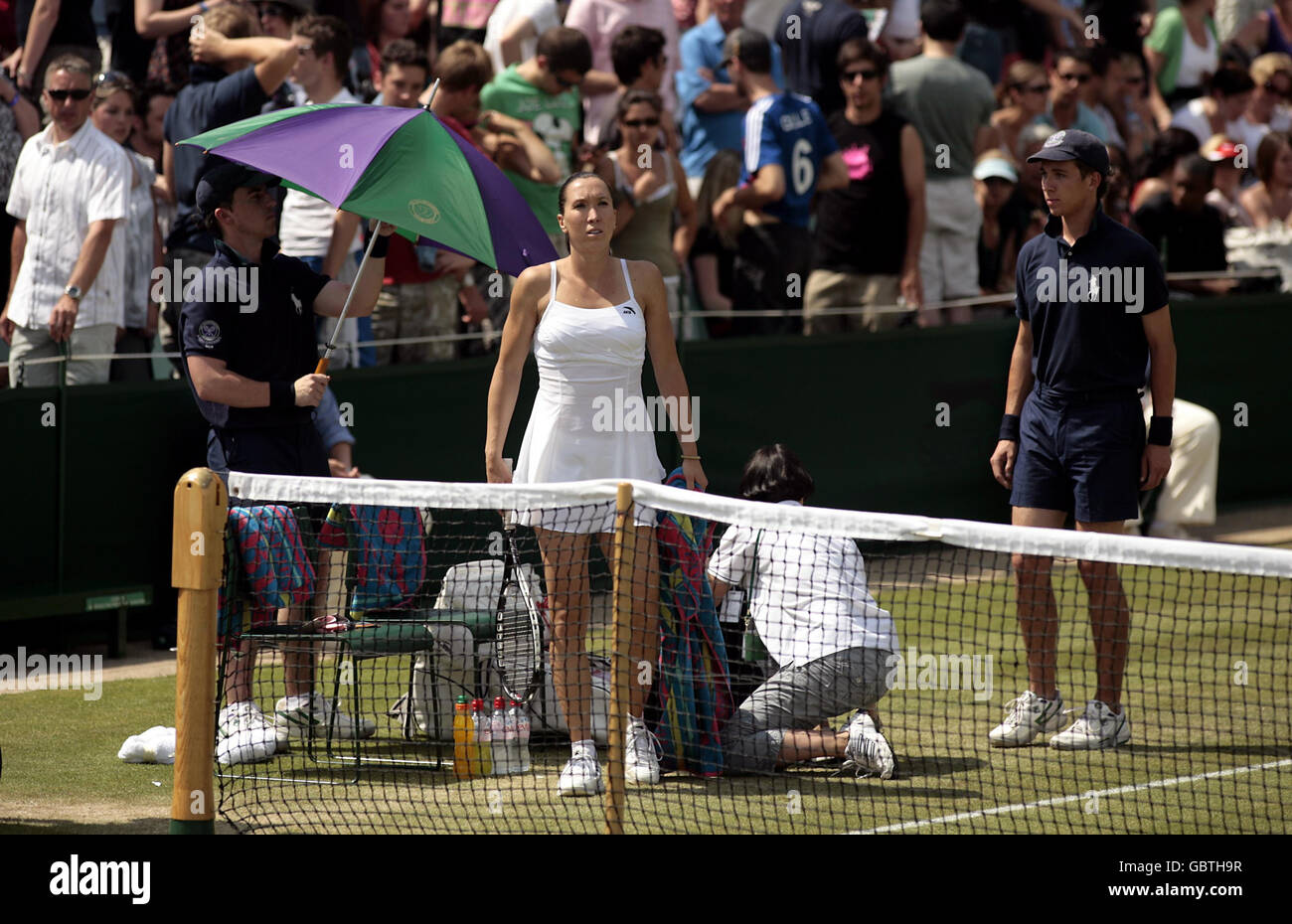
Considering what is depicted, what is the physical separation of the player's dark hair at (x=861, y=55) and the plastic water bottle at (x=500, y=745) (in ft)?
20.9

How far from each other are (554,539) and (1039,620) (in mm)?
2132

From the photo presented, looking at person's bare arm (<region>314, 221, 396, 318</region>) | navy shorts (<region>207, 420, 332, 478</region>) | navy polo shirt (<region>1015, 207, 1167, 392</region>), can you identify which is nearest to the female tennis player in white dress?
person's bare arm (<region>314, 221, 396, 318</region>)

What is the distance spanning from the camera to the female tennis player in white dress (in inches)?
283

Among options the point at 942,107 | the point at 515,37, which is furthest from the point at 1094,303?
the point at 515,37

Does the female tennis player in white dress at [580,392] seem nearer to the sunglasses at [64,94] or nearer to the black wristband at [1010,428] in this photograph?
the black wristband at [1010,428]

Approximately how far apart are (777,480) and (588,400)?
2.75 feet

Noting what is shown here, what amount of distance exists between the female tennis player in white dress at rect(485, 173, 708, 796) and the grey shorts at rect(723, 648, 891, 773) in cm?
36

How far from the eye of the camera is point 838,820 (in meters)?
6.64

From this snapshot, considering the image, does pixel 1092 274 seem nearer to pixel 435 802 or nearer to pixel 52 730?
pixel 435 802

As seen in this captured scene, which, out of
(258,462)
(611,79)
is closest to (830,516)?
(258,462)

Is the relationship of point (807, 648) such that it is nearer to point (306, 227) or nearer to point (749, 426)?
point (306, 227)
